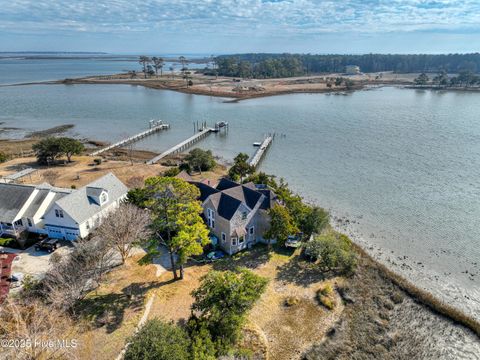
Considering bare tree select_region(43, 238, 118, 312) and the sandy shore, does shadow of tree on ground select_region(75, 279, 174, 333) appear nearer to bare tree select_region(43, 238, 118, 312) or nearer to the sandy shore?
bare tree select_region(43, 238, 118, 312)

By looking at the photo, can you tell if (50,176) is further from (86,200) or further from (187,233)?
(187,233)

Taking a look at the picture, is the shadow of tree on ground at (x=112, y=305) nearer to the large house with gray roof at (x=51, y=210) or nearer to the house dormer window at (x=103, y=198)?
the large house with gray roof at (x=51, y=210)

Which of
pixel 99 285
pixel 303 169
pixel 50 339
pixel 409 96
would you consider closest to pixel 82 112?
pixel 303 169

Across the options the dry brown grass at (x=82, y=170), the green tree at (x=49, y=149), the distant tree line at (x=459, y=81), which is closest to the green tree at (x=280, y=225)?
the dry brown grass at (x=82, y=170)

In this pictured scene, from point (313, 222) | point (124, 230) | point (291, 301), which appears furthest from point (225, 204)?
point (291, 301)

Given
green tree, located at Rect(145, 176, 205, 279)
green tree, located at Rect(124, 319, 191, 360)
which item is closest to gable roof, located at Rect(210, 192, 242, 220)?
green tree, located at Rect(145, 176, 205, 279)

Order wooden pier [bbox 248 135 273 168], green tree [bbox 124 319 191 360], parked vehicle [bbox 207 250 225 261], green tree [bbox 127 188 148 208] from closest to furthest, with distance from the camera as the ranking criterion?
green tree [bbox 124 319 191 360]
parked vehicle [bbox 207 250 225 261]
green tree [bbox 127 188 148 208]
wooden pier [bbox 248 135 273 168]

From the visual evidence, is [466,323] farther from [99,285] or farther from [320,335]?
[99,285]

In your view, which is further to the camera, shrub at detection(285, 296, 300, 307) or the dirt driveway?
the dirt driveway
